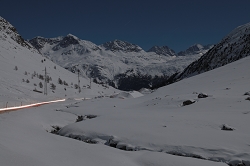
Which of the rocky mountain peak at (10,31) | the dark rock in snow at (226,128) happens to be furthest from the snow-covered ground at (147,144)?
the rocky mountain peak at (10,31)

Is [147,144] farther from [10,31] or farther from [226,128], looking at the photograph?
[10,31]

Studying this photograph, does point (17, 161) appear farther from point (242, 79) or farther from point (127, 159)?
point (242, 79)

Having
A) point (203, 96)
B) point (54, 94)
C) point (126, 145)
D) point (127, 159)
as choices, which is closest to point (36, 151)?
point (127, 159)

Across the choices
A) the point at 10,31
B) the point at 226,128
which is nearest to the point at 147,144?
the point at 226,128

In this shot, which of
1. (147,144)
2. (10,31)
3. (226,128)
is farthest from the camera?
(10,31)

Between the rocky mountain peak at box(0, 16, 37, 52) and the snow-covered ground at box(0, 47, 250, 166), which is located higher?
the rocky mountain peak at box(0, 16, 37, 52)

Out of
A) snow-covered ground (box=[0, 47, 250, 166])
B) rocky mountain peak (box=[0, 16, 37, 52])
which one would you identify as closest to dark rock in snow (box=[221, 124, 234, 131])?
snow-covered ground (box=[0, 47, 250, 166])

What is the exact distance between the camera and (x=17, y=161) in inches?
206

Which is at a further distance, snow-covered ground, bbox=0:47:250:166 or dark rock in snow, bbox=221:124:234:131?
dark rock in snow, bbox=221:124:234:131

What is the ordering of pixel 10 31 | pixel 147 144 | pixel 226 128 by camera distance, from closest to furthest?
pixel 147 144 < pixel 226 128 < pixel 10 31

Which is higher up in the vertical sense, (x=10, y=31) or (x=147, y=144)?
(x=10, y=31)

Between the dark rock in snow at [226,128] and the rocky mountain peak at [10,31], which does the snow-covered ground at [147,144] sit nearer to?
the dark rock in snow at [226,128]

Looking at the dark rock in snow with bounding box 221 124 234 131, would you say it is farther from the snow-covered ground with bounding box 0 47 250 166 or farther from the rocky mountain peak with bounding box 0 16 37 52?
the rocky mountain peak with bounding box 0 16 37 52

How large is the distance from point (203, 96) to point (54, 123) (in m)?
10.7
